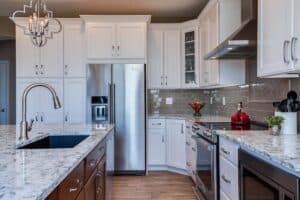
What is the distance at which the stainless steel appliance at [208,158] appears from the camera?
304 centimetres

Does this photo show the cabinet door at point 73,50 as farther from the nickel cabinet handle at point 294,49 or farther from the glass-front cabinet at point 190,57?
the nickel cabinet handle at point 294,49

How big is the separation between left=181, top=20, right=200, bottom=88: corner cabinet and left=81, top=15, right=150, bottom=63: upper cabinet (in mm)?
715

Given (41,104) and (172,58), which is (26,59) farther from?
(172,58)

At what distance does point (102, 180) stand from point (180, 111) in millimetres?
3442

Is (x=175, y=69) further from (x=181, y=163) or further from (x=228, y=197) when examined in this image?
(x=228, y=197)

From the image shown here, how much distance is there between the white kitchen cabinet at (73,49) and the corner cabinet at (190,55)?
1.66 metres

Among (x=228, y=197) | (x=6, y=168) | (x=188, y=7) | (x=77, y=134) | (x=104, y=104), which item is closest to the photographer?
(x=6, y=168)

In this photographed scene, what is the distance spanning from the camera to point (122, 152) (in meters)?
5.25

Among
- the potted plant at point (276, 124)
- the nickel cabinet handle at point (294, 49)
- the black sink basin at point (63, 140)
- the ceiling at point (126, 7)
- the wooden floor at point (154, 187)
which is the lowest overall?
the wooden floor at point (154, 187)

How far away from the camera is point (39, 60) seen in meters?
5.47

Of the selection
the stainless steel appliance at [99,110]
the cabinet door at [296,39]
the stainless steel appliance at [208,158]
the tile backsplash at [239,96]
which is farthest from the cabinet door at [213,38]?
the cabinet door at [296,39]

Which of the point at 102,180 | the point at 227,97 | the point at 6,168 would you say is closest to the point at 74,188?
the point at 6,168

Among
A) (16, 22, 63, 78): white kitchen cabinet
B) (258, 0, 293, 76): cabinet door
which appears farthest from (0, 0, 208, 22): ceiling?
(258, 0, 293, 76): cabinet door

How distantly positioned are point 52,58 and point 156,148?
221 centimetres
